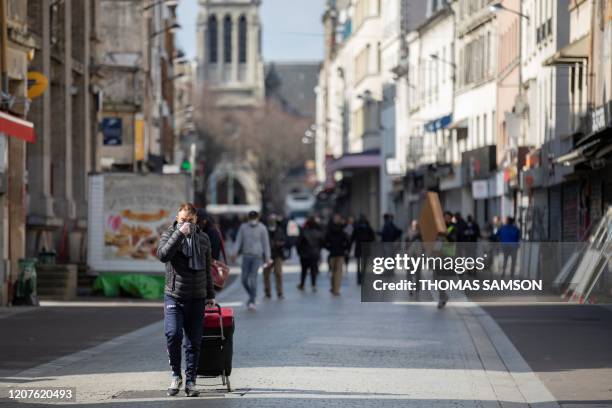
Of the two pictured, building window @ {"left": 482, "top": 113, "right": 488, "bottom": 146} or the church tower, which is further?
the church tower

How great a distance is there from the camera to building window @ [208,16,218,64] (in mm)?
191250

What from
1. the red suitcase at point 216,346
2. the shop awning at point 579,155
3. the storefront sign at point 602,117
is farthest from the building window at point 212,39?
the red suitcase at point 216,346

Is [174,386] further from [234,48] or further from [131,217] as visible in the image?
[234,48]

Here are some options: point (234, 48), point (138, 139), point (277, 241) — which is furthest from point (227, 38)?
point (277, 241)

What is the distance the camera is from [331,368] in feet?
56.0

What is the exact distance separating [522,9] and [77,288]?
22963 mm

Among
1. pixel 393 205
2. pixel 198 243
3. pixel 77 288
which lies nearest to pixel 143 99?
pixel 77 288

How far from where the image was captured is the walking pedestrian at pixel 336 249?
3519cm

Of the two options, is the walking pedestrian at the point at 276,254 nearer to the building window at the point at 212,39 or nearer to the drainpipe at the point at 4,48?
the drainpipe at the point at 4,48

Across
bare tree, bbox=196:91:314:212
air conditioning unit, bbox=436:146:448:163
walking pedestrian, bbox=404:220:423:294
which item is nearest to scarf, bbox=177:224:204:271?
walking pedestrian, bbox=404:220:423:294

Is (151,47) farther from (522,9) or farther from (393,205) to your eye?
(393,205)

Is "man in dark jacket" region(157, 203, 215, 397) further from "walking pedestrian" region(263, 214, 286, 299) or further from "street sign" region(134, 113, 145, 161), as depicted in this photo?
"street sign" region(134, 113, 145, 161)

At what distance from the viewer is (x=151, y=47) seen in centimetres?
6800

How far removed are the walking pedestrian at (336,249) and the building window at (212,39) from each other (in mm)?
154305
